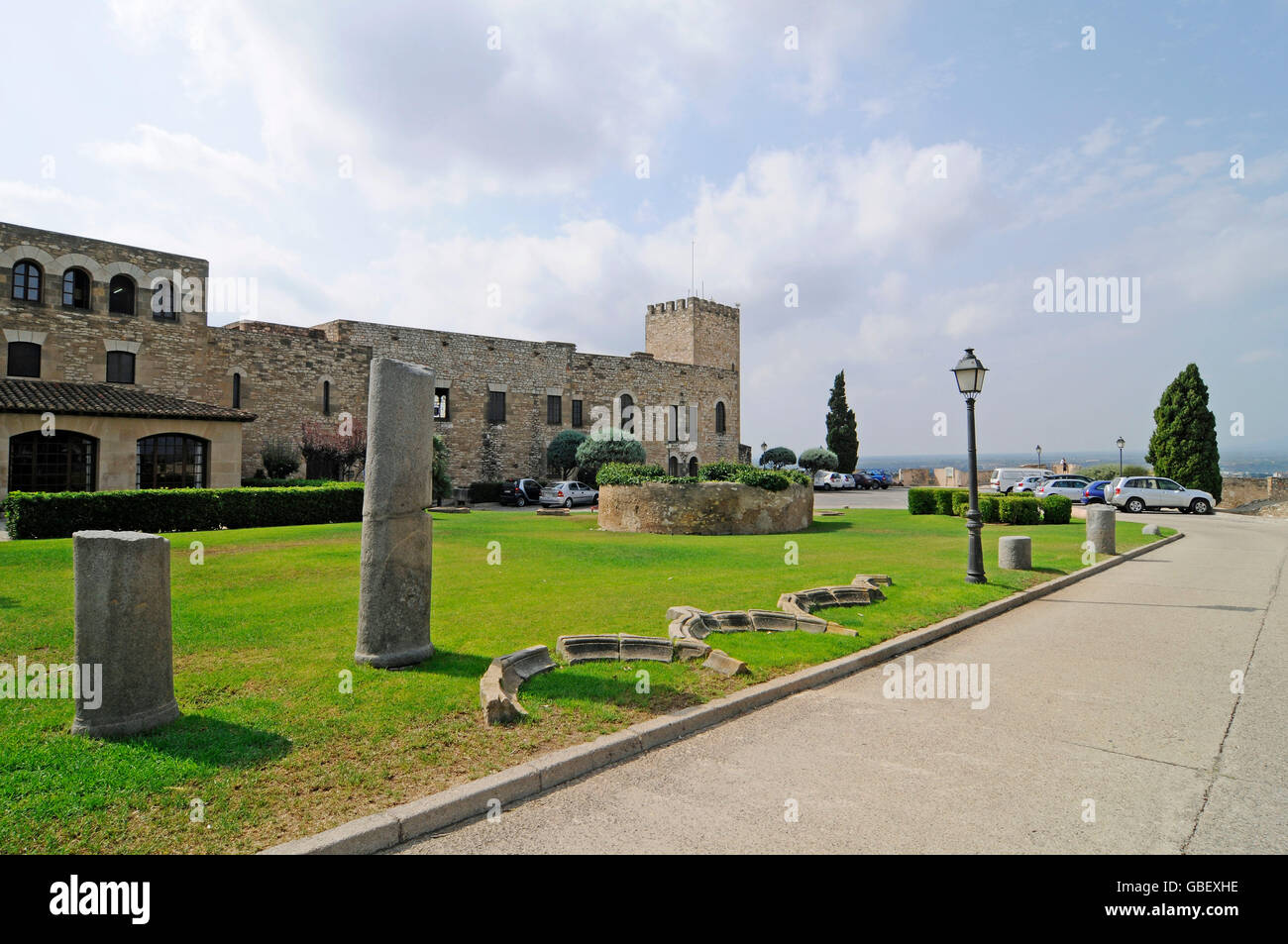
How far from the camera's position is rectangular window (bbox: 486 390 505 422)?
1561 inches

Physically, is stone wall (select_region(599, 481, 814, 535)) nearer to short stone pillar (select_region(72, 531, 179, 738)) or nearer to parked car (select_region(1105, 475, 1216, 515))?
short stone pillar (select_region(72, 531, 179, 738))

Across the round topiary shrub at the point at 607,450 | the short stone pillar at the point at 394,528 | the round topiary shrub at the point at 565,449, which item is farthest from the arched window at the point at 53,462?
the round topiary shrub at the point at 565,449

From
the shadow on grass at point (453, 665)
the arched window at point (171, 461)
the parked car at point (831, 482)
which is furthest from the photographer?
the parked car at point (831, 482)

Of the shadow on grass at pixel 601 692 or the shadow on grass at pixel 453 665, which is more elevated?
the shadow on grass at pixel 453 665

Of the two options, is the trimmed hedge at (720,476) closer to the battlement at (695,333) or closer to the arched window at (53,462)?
the arched window at (53,462)

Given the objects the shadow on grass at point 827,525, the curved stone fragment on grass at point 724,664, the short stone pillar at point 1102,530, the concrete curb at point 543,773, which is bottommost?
the concrete curb at point 543,773

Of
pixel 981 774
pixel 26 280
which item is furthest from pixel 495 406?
pixel 981 774

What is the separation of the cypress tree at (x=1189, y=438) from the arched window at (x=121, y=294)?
4577cm

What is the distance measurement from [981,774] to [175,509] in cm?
1936

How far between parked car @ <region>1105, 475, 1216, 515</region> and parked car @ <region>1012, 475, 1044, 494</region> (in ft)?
19.0

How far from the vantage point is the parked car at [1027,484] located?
36.0m

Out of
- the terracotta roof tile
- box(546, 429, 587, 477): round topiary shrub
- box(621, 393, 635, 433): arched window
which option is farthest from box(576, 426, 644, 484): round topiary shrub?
the terracotta roof tile

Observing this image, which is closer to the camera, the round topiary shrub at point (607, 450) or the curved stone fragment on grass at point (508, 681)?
the curved stone fragment on grass at point (508, 681)

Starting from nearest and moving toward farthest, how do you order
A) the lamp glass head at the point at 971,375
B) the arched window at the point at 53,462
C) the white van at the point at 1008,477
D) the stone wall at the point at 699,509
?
the lamp glass head at the point at 971,375 → the stone wall at the point at 699,509 → the arched window at the point at 53,462 → the white van at the point at 1008,477
